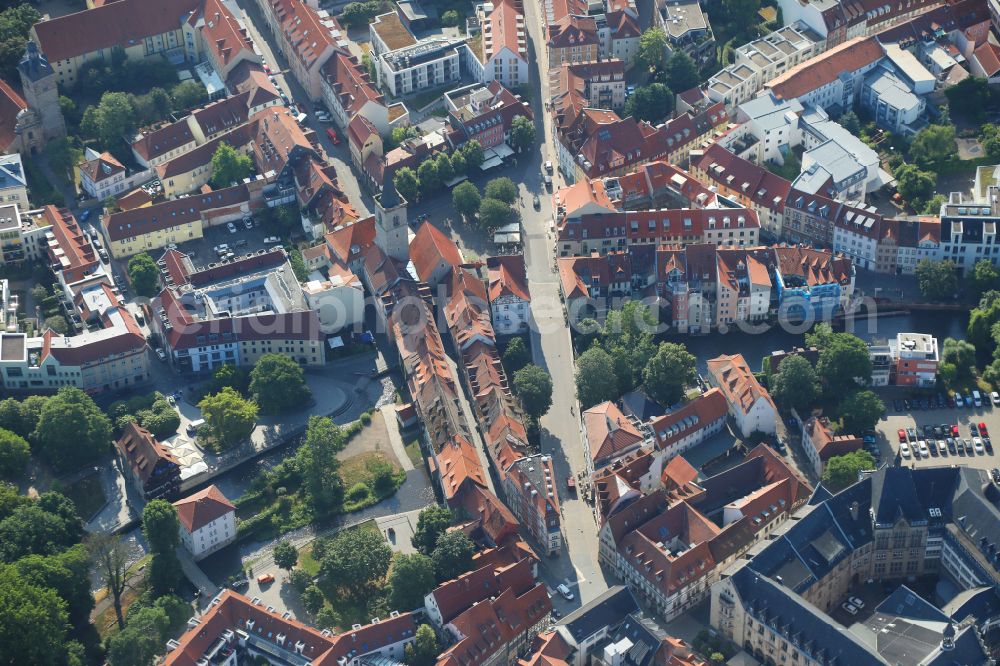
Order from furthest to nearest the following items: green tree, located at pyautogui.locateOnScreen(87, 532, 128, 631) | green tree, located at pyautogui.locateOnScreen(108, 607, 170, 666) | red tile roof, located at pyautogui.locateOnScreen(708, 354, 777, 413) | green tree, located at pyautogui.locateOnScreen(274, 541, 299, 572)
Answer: red tile roof, located at pyautogui.locateOnScreen(708, 354, 777, 413) → green tree, located at pyautogui.locateOnScreen(274, 541, 299, 572) → green tree, located at pyautogui.locateOnScreen(87, 532, 128, 631) → green tree, located at pyautogui.locateOnScreen(108, 607, 170, 666)

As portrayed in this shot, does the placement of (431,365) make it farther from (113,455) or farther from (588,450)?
(113,455)

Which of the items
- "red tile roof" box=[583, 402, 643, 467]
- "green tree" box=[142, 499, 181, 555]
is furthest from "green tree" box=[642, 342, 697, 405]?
"green tree" box=[142, 499, 181, 555]

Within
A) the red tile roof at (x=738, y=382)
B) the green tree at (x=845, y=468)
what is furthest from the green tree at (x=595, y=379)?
the green tree at (x=845, y=468)

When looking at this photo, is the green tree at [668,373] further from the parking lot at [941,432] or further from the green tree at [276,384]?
the green tree at [276,384]

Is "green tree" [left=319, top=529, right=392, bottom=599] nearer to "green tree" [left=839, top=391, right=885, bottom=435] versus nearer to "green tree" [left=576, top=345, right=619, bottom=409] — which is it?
"green tree" [left=576, top=345, right=619, bottom=409]

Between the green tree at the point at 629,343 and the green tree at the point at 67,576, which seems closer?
the green tree at the point at 67,576

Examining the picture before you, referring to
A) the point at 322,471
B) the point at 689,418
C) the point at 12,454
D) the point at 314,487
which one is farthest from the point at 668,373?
the point at 12,454
